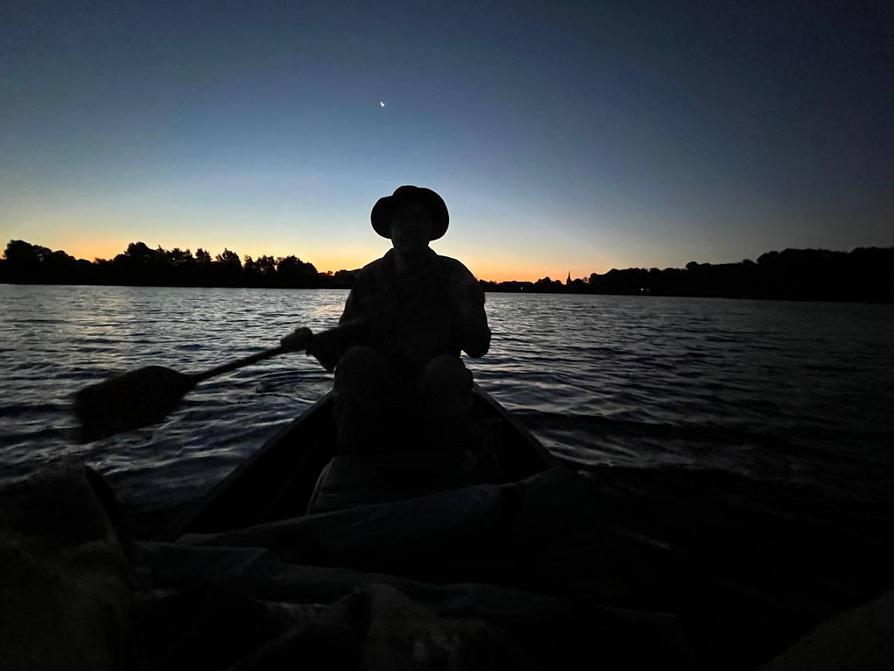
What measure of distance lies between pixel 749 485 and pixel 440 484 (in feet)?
13.1

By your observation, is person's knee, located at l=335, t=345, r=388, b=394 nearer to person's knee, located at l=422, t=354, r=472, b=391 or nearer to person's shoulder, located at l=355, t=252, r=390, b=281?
person's knee, located at l=422, t=354, r=472, b=391

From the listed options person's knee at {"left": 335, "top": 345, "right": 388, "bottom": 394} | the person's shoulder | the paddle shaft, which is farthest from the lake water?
the person's shoulder

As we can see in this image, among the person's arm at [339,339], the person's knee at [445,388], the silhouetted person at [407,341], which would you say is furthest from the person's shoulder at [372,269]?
the person's knee at [445,388]

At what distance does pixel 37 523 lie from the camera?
93 cm

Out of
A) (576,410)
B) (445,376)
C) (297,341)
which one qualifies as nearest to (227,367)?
(297,341)

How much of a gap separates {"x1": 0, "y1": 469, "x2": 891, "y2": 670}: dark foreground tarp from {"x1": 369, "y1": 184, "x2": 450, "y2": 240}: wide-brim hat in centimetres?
250

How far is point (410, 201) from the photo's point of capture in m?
3.31

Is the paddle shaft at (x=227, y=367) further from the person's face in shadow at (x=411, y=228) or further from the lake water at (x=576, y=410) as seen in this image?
the person's face in shadow at (x=411, y=228)

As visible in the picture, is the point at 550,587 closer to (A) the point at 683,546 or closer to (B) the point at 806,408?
(A) the point at 683,546

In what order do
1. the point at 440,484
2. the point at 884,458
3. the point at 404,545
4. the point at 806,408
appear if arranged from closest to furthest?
the point at 404,545 < the point at 440,484 < the point at 884,458 < the point at 806,408

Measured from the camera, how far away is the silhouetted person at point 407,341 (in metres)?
2.81

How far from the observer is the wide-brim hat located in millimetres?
3289

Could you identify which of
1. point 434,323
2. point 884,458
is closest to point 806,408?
point 884,458

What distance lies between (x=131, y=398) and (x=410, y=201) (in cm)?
274
